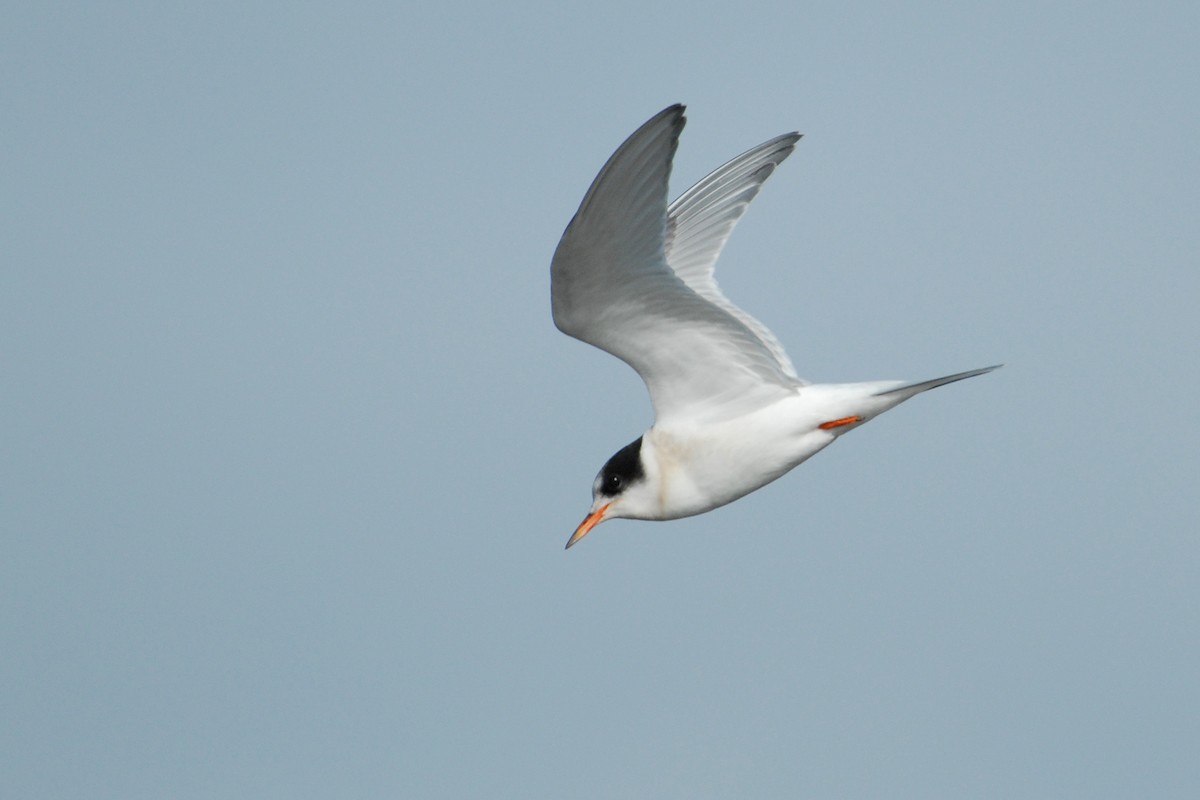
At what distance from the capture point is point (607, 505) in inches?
259

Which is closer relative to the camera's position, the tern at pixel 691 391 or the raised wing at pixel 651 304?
the raised wing at pixel 651 304

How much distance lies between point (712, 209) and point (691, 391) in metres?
1.15

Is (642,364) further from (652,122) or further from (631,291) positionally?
(652,122)

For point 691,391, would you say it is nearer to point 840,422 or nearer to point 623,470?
point 623,470

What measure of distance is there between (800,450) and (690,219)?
143cm

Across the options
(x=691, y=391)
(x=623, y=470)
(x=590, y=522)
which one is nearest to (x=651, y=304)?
(x=691, y=391)

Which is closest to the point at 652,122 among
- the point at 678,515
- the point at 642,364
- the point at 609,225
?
the point at 609,225

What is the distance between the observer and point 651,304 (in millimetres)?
6016

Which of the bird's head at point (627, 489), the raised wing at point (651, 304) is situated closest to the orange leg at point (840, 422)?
the raised wing at point (651, 304)

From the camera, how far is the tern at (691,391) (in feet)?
19.3

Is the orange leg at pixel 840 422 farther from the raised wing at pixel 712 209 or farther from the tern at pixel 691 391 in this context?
the raised wing at pixel 712 209

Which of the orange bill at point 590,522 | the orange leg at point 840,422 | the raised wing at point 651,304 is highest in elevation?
the raised wing at point 651,304

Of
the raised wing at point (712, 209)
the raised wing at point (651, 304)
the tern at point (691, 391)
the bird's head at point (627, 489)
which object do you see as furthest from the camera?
the raised wing at point (712, 209)

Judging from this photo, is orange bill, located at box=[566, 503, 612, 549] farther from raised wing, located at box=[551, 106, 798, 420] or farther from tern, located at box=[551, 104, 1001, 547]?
raised wing, located at box=[551, 106, 798, 420]
